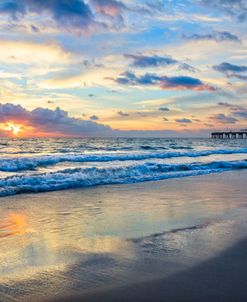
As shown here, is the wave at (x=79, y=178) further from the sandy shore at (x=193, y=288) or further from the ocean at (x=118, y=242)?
the sandy shore at (x=193, y=288)

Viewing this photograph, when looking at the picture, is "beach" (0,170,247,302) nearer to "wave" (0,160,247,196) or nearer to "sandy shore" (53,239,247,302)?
"sandy shore" (53,239,247,302)

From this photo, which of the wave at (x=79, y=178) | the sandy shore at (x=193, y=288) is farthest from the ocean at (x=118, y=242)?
the wave at (x=79, y=178)

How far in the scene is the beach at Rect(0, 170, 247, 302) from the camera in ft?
14.5

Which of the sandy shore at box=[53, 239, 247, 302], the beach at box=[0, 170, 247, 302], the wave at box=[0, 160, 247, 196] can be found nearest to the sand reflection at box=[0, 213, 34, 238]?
the beach at box=[0, 170, 247, 302]

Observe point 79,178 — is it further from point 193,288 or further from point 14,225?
point 193,288

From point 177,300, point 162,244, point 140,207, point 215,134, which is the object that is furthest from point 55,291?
point 215,134

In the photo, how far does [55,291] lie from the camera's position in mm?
4367

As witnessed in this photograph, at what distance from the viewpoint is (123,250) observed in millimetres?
6016

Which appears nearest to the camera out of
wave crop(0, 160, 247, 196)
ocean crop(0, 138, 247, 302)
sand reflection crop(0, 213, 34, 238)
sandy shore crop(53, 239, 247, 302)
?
sandy shore crop(53, 239, 247, 302)

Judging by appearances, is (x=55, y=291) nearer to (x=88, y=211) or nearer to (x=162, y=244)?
(x=162, y=244)

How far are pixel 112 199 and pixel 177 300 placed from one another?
710 cm

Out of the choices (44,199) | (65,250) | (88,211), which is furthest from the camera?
(44,199)

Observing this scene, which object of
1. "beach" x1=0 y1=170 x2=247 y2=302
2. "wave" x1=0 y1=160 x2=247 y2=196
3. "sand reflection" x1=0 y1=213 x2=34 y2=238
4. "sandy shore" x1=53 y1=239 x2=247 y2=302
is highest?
"wave" x1=0 y1=160 x2=247 y2=196

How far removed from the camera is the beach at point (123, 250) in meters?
4.43
